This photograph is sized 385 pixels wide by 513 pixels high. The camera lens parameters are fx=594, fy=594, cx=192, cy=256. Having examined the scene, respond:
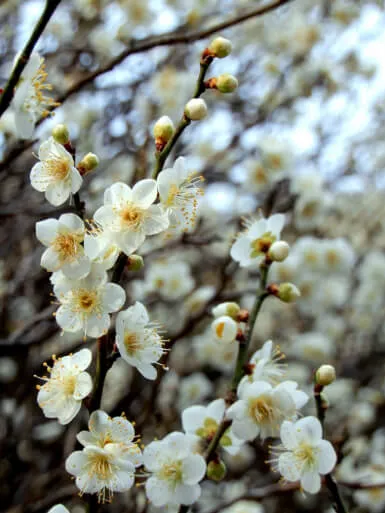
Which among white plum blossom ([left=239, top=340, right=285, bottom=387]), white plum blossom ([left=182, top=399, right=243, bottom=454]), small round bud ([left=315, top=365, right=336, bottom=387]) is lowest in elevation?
white plum blossom ([left=182, top=399, right=243, bottom=454])

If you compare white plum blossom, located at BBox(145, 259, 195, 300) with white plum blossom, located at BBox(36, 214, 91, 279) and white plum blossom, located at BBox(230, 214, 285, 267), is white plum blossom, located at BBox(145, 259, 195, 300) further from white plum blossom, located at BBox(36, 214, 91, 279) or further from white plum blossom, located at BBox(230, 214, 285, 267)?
white plum blossom, located at BBox(36, 214, 91, 279)

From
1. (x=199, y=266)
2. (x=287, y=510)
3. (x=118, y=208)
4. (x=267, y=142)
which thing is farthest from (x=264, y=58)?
(x=118, y=208)

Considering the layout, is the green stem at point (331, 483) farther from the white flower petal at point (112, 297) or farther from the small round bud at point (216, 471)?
the white flower petal at point (112, 297)

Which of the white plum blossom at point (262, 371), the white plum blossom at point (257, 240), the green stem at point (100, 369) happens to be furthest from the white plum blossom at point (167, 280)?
the green stem at point (100, 369)

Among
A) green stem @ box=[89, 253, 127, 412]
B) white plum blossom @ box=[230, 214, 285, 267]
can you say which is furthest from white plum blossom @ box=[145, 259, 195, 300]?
green stem @ box=[89, 253, 127, 412]

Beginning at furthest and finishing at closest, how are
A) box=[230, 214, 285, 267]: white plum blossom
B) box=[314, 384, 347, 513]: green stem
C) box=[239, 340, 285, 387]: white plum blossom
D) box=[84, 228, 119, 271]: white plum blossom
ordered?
box=[230, 214, 285, 267]: white plum blossom
box=[239, 340, 285, 387]: white plum blossom
box=[314, 384, 347, 513]: green stem
box=[84, 228, 119, 271]: white plum blossom

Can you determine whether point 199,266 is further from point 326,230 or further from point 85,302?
point 85,302
